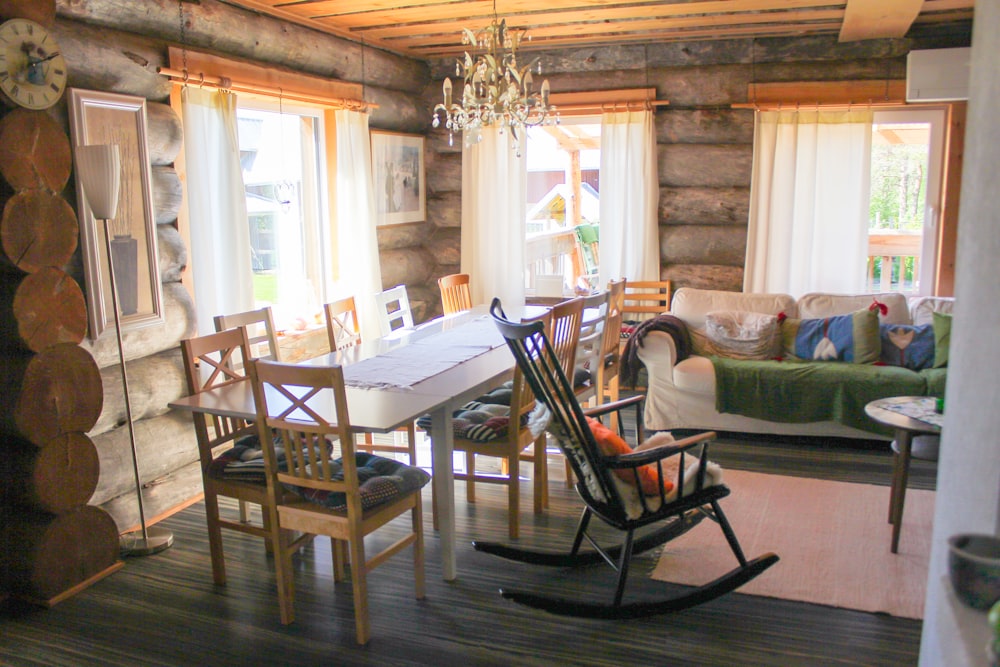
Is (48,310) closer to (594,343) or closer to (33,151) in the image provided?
(33,151)

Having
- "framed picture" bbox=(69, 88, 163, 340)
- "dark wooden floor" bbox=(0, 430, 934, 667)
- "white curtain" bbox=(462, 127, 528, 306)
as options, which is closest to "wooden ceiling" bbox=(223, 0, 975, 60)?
"white curtain" bbox=(462, 127, 528, 306)

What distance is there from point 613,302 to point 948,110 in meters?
2.74

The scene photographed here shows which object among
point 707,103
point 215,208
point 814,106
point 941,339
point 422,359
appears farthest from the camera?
point 707,103

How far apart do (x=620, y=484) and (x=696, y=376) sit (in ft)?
7.05

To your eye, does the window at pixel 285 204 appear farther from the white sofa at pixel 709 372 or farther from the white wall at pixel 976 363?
the white wall at pixel 976 363

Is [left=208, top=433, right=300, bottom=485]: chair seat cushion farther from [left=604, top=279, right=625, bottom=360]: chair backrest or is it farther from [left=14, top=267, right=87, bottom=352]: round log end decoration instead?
[left=604, top=279, right=625, bottom=360]: chair backrest

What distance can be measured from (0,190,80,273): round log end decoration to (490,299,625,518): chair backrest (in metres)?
1.55

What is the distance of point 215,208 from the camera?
414cm

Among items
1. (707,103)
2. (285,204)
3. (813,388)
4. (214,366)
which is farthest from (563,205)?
(214,366)

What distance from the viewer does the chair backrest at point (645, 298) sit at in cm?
596

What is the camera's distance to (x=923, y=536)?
135 inches

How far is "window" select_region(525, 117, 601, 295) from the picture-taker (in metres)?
7.13

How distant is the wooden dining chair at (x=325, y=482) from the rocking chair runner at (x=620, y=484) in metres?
0.52

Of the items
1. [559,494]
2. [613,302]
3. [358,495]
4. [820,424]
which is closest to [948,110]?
[820,424]
